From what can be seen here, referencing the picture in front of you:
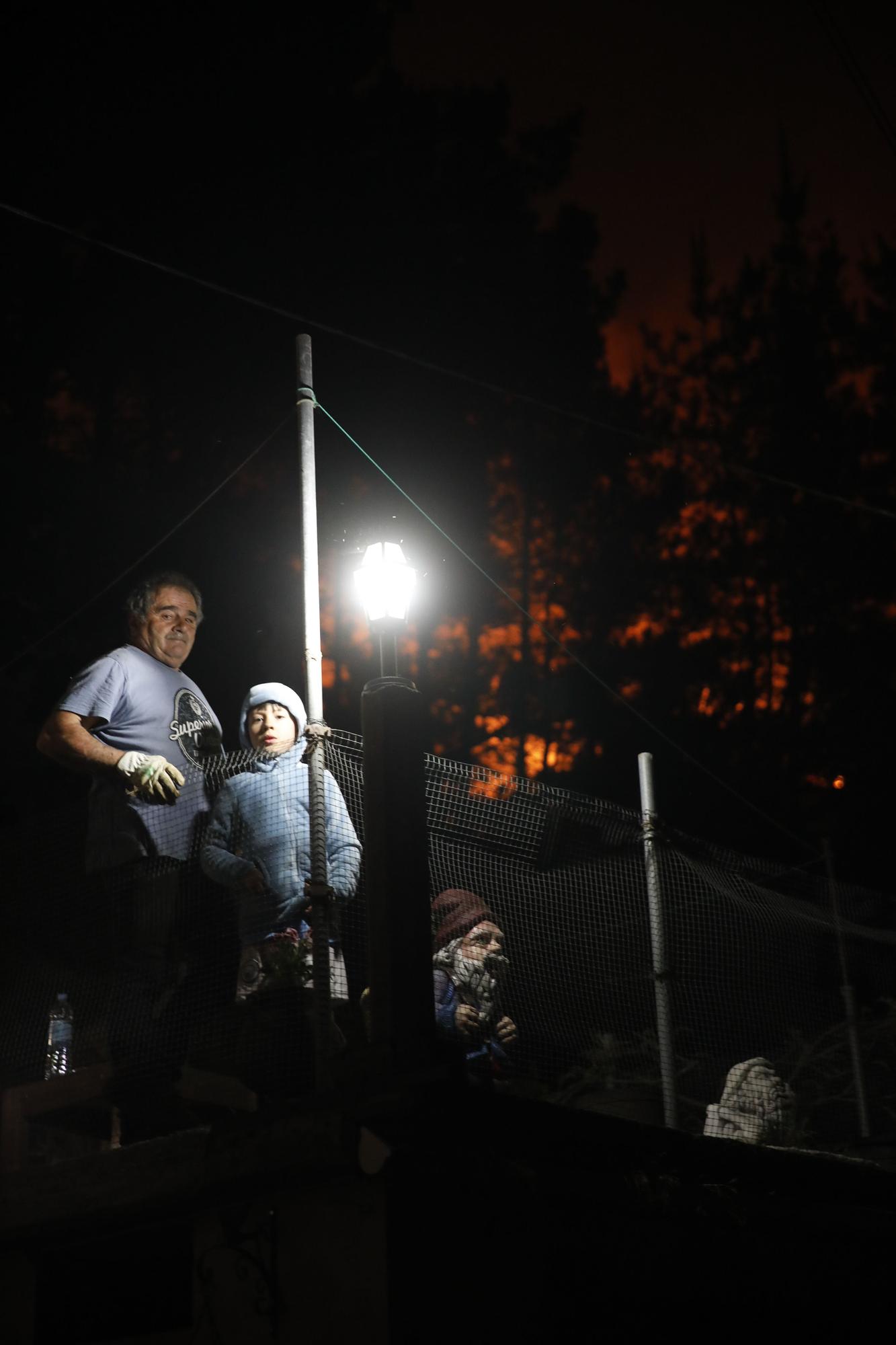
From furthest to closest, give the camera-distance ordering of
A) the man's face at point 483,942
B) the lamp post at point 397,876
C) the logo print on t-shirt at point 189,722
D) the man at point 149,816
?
1. the logo print on t-shirt at point 189,722
2. the man's face at point 483,942
3. the man at point 149,816
4. the lamp post at point 397,876

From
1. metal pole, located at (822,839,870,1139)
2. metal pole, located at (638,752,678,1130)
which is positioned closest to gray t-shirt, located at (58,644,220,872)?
Result: metal pole, located at (638,752,678,1130)

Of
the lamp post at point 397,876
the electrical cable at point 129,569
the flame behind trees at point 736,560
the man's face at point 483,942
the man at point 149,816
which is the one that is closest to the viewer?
the lamp post at point 397,876

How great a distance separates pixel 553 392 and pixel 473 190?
3.03 meters

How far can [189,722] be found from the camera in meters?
6.07

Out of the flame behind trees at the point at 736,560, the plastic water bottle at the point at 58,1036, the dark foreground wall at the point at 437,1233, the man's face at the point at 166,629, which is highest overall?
the flame behind trees at the point at 736,560

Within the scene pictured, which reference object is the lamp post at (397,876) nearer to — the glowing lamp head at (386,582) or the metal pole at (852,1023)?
the glowing lamp head at (386,582)

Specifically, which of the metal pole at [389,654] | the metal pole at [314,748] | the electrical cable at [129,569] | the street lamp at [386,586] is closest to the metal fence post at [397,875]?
the metal pole at [389,654]

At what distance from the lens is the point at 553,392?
19.2 m

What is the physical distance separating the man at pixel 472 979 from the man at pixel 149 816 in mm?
881

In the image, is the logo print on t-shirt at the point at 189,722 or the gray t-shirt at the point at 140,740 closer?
the gray t-shirt at the point at 140,740

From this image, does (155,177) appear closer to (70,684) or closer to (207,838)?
(70,684)

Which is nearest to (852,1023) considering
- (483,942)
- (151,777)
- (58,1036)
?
(483,942)

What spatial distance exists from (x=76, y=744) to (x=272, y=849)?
42.5 inches

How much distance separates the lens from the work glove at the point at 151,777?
544 cm
